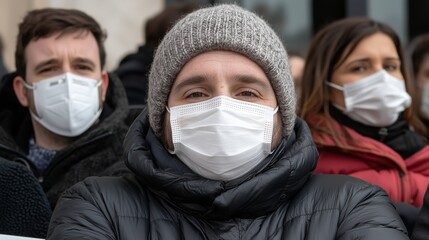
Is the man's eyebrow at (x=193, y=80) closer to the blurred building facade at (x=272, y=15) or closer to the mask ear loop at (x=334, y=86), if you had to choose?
the mask ear loop at (x=334, y=86)

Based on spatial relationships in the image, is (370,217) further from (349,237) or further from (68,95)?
(68,95)

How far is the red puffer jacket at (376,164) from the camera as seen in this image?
159 inches

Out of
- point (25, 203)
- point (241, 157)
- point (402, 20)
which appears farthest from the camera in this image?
point (402, 20)

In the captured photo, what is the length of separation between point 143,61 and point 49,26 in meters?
1.02

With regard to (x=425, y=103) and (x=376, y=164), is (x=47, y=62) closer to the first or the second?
(x=376, y=164)

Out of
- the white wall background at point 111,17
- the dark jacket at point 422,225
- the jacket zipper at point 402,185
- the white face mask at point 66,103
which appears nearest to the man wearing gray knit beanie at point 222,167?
→ the dark jacket at point 422,225

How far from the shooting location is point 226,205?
3.03 m

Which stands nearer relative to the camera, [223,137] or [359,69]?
[223,137]

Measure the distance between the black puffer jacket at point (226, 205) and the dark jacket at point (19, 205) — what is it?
424 mm

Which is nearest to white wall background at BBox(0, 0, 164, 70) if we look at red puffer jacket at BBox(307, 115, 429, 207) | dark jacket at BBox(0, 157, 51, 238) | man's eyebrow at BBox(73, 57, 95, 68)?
man's eyebrow at BBox(73, 57, 95, 68)

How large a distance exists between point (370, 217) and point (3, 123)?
227 cm

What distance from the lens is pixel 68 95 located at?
4.28 meters

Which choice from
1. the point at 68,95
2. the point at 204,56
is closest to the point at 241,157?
the point at 204,56

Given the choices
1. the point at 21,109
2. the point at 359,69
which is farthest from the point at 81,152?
the point at 359,69
